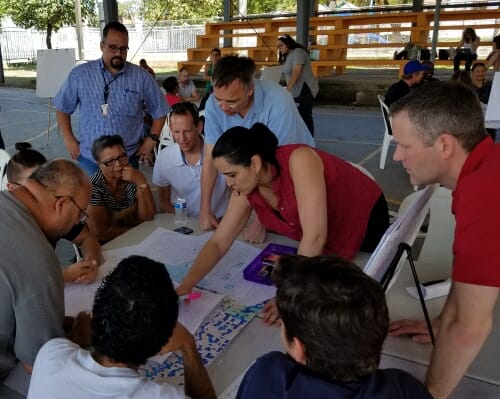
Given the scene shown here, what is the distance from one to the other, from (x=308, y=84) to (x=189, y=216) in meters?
4.43

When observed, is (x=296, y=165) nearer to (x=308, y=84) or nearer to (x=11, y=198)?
(x=11, y=198)

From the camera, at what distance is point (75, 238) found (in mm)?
1810

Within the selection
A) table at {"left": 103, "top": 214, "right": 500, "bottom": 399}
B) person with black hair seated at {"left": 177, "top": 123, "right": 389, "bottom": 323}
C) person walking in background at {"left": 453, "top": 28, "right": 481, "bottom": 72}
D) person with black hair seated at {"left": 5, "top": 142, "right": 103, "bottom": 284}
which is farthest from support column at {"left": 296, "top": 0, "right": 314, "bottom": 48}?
table at {"left": 103, "top": 214, "right": 500, "bottom": 399}

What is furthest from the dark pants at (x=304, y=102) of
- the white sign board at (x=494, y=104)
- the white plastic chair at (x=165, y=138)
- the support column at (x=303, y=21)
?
the support column at (x=303, y=21)

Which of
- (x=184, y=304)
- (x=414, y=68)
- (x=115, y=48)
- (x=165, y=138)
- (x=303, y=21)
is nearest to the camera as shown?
(x=184, y=304)

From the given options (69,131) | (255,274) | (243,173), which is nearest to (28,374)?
(255,274)

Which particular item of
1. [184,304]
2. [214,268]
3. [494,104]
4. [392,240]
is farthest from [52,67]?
[392,240]

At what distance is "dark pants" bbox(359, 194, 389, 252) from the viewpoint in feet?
5.84

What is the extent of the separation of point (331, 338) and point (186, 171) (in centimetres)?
185

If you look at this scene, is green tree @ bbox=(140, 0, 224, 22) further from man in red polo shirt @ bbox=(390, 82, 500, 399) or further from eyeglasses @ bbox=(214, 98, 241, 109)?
man in red polo shirt @ bbox=(390, 82, 500, 399)

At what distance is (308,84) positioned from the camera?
634 centimetres

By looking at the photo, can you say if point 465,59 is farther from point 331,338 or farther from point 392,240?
point 331,338

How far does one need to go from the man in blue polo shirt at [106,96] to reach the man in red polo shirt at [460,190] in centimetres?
218

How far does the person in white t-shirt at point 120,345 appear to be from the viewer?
0.90 metres
